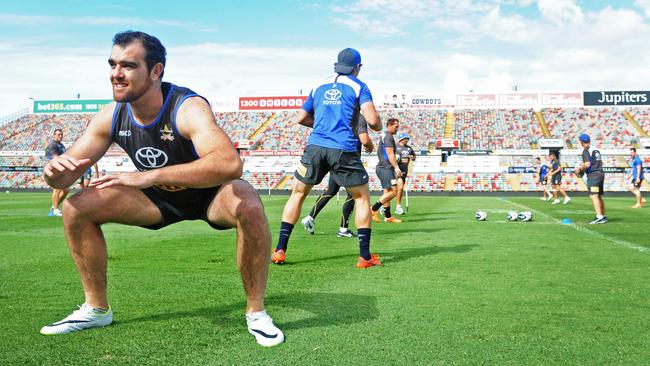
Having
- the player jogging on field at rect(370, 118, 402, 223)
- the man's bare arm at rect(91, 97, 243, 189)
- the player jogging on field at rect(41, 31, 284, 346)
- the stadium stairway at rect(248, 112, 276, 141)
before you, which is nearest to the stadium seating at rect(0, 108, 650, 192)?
the stadium stairway at rect(248, 112, 276, 141)

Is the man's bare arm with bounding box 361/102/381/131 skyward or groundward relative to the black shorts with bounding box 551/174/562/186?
skyward

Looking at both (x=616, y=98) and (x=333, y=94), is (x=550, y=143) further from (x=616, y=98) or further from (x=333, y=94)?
(x=333, y=94)

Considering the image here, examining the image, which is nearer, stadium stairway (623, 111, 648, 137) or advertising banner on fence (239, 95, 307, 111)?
stadium stairway (623, 111, 648, 137)

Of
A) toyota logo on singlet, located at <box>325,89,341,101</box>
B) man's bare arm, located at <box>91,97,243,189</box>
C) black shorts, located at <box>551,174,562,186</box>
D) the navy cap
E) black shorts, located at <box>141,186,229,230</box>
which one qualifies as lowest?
black shorts, located at <box>551,174,562,186</box>

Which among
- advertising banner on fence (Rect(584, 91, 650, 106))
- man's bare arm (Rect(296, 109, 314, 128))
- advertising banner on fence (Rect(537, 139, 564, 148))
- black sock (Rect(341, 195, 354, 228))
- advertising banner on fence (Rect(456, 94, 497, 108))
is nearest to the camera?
man's bare arm (Rect(296, 109, 314, 128))

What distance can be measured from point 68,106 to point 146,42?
71965 mm

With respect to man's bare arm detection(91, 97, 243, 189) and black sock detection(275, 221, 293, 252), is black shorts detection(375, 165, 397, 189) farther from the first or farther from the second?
man's bare arm detection(91, 97, 243, 189)

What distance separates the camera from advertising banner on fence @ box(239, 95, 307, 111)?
212 feet

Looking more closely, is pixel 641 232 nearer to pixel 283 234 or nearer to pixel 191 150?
pixel 283 234

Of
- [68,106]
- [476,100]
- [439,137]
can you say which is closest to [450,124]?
[439,137]

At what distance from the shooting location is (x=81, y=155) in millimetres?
3625

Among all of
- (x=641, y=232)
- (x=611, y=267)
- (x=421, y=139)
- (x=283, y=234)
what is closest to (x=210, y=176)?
(x=283, y=234)

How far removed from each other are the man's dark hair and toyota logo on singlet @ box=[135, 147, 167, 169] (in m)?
0.49

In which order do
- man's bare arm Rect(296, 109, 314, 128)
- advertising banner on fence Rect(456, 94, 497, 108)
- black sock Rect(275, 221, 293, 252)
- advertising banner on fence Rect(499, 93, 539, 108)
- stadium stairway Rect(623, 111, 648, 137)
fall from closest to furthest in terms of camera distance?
black sock Rect(275, 221, 293, 252) → man's bare arm Rect(296, 109, 314, 128) → stadium stairway Rect(623, 111, 648, 137) → advertising banner on fence Rect(499, 93, 539, 108) → advertising banner on fence Rect(456, 94, 497, 108)
